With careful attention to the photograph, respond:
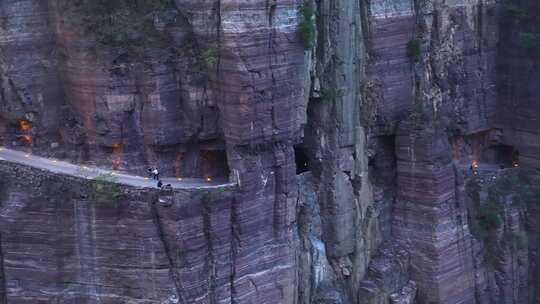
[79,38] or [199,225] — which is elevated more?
[79,38]

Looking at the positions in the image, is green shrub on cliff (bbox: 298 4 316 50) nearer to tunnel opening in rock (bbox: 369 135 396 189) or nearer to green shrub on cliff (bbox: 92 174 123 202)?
tunnel opening in rock (bbox: 369 135 396 189)

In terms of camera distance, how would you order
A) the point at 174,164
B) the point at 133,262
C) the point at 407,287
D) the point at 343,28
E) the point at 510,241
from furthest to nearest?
1. the point at 510,241
2. the point at 407,287
3. the point at 343,28
4. the point at 174,164
5. the point at 133,262

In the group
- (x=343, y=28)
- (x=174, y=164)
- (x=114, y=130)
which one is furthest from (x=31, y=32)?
(x=343, y=28)

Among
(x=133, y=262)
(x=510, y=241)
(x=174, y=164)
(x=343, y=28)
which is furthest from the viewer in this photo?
(x=510, y=241)

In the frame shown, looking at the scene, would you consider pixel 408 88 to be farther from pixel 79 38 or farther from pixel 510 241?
pixel 79 38

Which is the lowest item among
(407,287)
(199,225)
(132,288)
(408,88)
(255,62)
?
(407,287)

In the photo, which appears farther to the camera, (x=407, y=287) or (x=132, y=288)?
(x=407, y=287)
